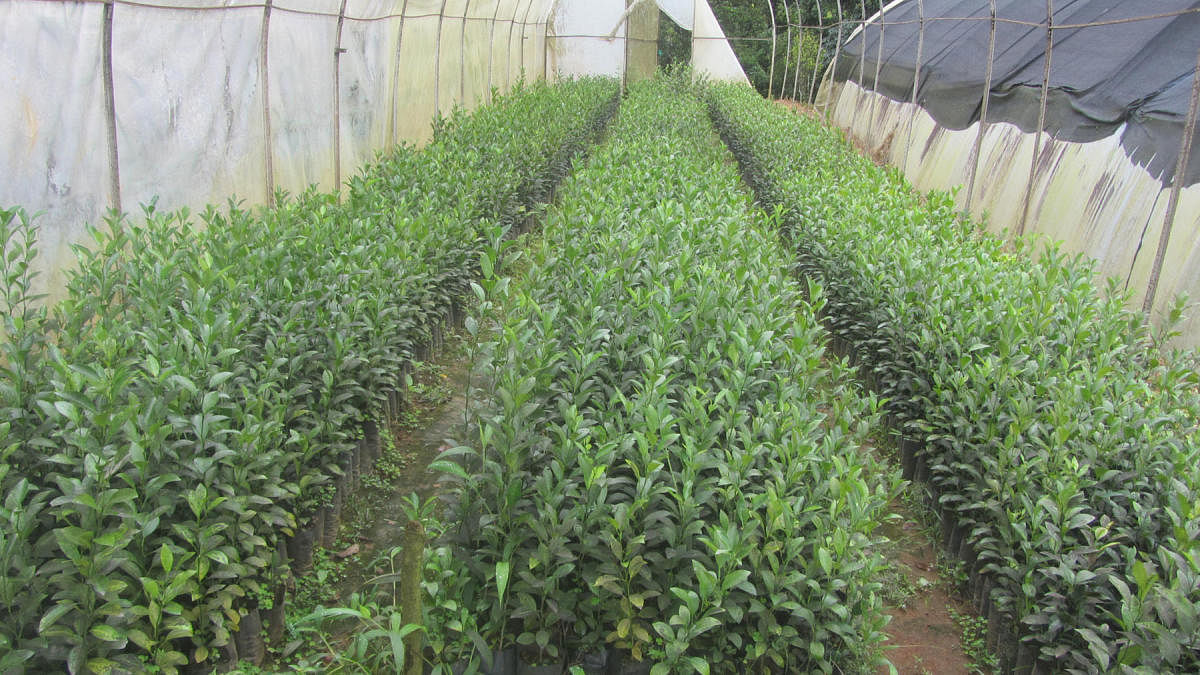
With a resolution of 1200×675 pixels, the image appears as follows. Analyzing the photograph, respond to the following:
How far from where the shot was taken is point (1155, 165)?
6.62 metres

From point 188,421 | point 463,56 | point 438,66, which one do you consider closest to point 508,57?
point 463,56

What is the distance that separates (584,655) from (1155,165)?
6408 millimetres

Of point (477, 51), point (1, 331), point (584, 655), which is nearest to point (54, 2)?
point (1, 331)

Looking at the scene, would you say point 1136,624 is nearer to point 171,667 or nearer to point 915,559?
point 915,559

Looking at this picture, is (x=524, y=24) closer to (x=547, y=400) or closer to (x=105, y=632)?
(x=547, y=400)

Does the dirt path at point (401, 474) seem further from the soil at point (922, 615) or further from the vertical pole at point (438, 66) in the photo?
→ the vertical pole at point (438, 66)

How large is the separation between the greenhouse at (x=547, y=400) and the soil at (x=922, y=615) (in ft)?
0.07

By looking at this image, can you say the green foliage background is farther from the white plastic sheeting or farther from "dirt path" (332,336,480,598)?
"dirt path" (332,336,480,598)

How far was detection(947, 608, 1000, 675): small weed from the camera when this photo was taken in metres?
3.34

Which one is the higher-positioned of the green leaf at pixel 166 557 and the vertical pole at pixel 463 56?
the vertical pole at pixel 463 56

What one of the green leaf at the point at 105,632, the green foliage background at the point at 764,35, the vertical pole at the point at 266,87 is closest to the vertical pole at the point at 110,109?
the vertical pole at the point at 266,87

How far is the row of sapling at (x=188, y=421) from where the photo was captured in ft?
7.41

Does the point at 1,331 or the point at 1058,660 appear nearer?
the point at 1058,660

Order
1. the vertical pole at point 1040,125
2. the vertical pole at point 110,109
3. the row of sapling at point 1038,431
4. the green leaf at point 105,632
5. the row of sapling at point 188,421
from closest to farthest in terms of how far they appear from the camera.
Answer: the green leaf at point 105,632 → the row of sapling at point 188,421 → the row of sapling at point 1038,431 → the vertical pole at point 110,109 → the vertical pole at point 1040,125
